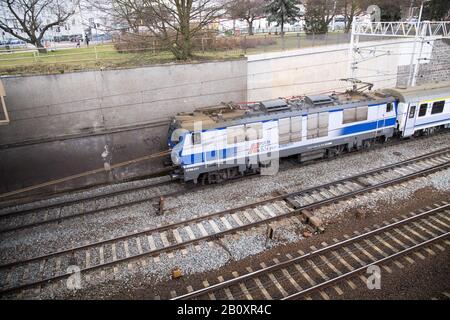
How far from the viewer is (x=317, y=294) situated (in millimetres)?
9281

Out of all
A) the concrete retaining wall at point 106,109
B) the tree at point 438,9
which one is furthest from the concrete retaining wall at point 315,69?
the tree at point 438,9

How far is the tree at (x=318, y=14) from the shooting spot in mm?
33500

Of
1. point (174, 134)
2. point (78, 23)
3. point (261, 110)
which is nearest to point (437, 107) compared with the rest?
point (261, 110)

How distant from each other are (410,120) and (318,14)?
19010mm

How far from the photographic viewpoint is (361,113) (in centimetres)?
1739

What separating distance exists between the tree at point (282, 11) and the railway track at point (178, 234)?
23.2 m

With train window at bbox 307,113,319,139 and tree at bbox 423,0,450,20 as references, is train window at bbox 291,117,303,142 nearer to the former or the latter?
train window at bbox 307,113,319,139

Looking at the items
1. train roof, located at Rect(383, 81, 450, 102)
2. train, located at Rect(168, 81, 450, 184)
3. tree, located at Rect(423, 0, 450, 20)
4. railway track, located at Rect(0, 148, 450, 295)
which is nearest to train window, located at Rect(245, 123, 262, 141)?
train, located at Rect(168, 81, 450, 184)

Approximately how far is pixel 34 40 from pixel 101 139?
10616 millimetres

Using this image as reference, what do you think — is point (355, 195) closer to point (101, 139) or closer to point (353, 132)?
point (353, 132)

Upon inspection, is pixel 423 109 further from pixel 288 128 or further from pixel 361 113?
pixel 288 128
